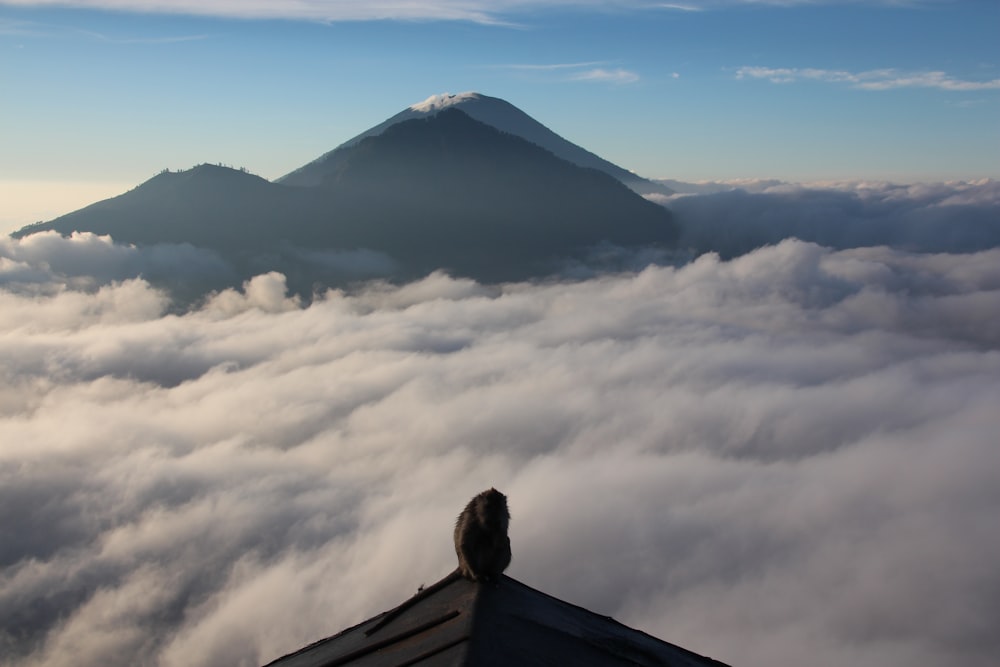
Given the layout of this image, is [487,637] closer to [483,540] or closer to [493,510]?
[483,540]

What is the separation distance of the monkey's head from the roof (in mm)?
710

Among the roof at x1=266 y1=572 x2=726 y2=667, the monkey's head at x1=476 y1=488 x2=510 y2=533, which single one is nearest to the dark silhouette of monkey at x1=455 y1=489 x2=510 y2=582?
the monkey's head at x1=476 y1=488 x2=510 y2=533

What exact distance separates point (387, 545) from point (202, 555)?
30.2 metres

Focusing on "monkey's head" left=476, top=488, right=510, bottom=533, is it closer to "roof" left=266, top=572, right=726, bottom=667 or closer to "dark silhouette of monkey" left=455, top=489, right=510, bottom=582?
"dark silhouette of monkey" left=455, top=489, right=510, bottom=582

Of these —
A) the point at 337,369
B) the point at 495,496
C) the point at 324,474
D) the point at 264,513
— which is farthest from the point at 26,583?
→ the point at 495,496

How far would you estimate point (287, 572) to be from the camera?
110 m

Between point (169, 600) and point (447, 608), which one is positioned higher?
point (447, 608)

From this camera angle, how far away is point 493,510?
10.1 meters

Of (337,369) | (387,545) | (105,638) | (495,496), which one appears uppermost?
(495,496)

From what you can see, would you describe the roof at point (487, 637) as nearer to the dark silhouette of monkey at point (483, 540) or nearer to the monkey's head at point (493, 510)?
the dark silhouette of monkey at point (483, 540)

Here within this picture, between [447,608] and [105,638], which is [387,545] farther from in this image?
[447,608]

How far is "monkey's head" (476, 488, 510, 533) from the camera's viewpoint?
32.9ft

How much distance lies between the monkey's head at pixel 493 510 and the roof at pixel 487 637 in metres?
0.71

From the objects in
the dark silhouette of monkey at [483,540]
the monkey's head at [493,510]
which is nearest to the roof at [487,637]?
the dark silhouette of monkey at [483,540]
